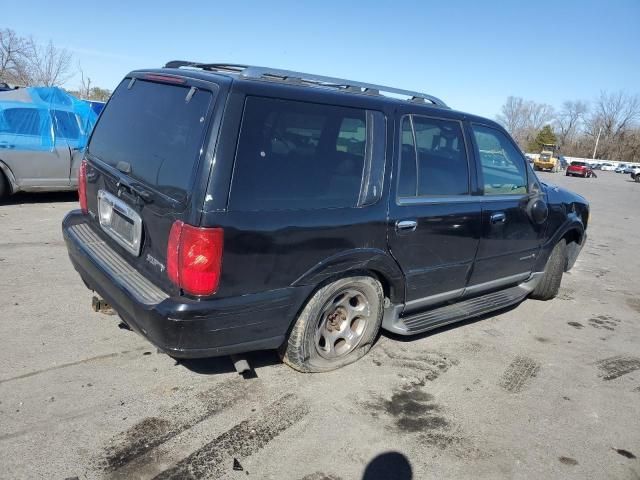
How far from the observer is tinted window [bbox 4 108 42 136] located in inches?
301

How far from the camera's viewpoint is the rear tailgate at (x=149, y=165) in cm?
265

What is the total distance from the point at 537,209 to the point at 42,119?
7.60 meters

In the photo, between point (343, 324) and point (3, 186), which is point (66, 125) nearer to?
point (3, 186)

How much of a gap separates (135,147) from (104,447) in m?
1.79

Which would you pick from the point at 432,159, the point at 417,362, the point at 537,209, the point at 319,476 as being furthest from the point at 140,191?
the point at 537,209

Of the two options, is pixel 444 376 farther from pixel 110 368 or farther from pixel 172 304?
pixel 110 368

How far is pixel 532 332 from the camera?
4664 mm

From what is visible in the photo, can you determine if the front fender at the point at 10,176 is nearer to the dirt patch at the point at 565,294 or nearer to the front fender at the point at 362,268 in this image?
the front fender at the point at 362,268

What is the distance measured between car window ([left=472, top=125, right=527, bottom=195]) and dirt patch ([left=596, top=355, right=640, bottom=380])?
1626 millimetres

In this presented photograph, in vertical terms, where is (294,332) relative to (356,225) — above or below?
below

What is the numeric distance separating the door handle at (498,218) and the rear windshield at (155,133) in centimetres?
259

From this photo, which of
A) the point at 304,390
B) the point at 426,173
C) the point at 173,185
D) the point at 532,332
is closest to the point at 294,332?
the point at 304,390

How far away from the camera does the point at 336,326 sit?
3490mm

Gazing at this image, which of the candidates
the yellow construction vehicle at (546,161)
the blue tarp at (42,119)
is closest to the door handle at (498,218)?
the blue tarp at (42,119)
